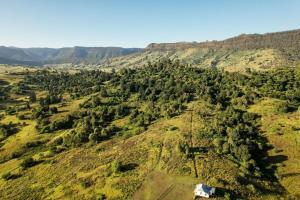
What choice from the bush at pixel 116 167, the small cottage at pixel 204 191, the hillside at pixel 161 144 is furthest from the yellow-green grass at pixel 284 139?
the bush at pixel 116 167

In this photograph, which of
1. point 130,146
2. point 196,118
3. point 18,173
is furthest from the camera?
point 196,118

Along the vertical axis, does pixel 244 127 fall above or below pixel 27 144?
above

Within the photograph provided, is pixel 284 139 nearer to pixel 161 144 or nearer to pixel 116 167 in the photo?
pixel 161 144

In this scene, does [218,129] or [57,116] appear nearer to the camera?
[218,129]

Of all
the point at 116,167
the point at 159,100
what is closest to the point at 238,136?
the point at 116,167

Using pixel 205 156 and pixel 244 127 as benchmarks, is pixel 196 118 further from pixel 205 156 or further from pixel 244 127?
pixel 205 156

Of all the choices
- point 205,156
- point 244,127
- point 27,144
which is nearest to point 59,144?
point 27,144
